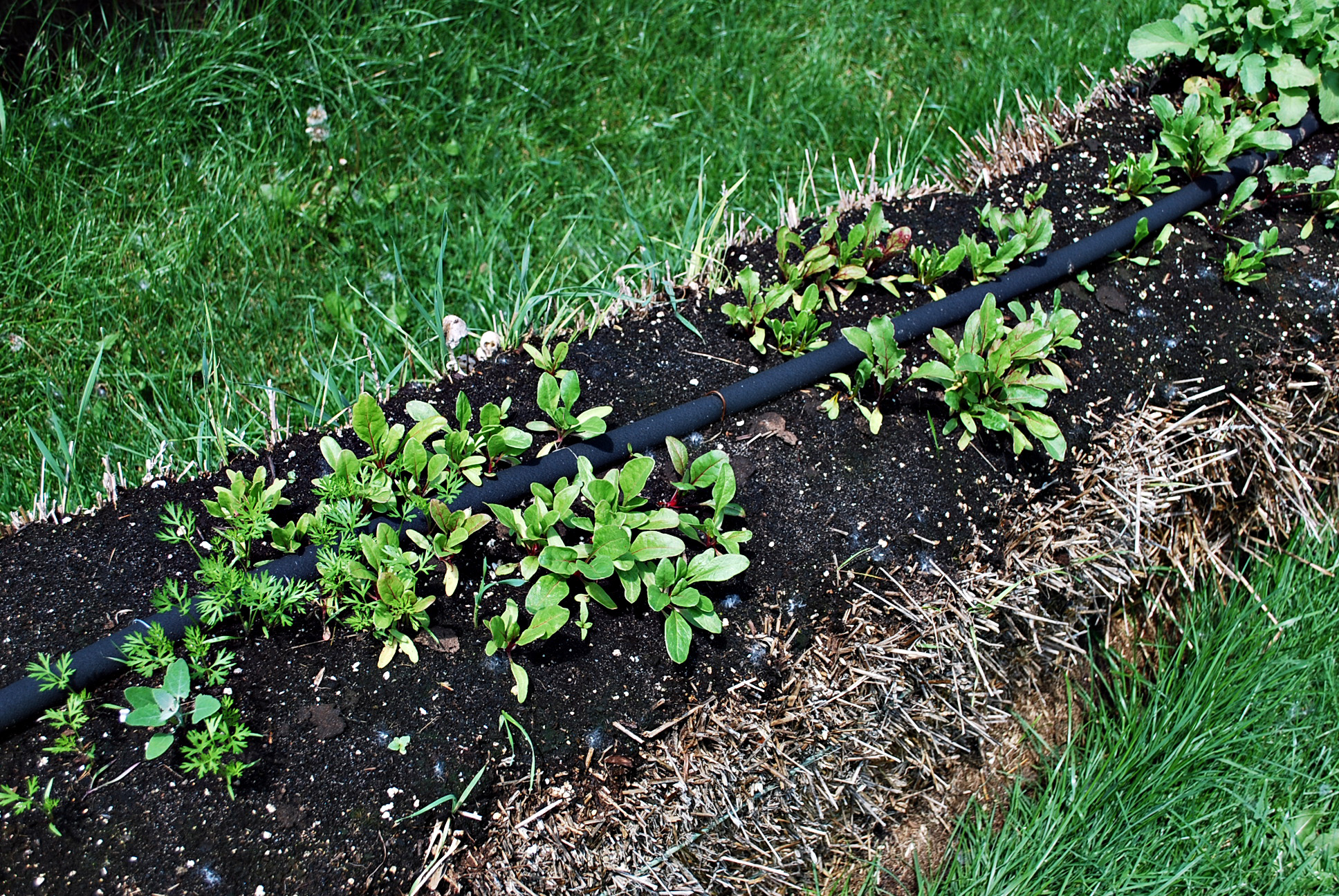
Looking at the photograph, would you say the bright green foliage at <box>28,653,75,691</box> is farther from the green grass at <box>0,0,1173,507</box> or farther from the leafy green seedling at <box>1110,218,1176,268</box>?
the leafy green seedling at <box>1110,218,1176,268</box>

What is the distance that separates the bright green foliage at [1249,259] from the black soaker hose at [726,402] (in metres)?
0.21

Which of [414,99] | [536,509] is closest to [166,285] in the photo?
[414,99]

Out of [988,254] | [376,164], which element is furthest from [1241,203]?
[376,164]

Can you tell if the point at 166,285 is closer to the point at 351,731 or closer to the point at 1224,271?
the point at 351,731

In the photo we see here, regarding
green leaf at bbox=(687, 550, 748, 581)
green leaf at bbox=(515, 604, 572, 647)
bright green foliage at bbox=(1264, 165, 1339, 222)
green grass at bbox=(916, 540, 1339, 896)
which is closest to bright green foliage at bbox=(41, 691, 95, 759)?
green leaf at bbox=(515, 604, 572, 647)

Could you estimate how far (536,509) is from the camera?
5.69 feet

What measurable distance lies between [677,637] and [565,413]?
510 millimetres

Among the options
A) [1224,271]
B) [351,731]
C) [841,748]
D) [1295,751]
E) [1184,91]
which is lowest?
[1295,751]

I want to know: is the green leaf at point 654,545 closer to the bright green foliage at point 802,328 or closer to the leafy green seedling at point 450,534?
the leafy green seedling at point 450,534

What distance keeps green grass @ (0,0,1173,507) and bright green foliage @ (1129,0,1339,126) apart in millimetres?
433

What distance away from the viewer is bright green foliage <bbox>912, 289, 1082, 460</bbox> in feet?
6.52

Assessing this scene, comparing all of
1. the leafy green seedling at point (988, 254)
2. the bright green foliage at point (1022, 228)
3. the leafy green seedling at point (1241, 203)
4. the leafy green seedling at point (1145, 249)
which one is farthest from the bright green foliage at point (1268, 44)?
the leafy green seedling at point (988, 254)

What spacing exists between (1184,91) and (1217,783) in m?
1.94

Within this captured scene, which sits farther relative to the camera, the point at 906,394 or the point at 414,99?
the point at 414,99
